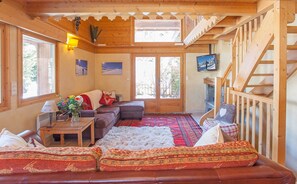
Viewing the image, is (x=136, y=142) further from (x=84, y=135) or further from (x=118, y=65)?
(x=118, y=65)

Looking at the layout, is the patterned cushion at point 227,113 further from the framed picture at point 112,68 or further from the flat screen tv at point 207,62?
the framed picture at point 112,68

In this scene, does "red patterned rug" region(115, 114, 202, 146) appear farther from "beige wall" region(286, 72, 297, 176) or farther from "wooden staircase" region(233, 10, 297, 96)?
"beige wall" region(286, 72, 297, 176)

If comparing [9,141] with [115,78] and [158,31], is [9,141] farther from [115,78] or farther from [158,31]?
[158,31]

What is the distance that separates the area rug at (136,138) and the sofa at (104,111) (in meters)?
0.21

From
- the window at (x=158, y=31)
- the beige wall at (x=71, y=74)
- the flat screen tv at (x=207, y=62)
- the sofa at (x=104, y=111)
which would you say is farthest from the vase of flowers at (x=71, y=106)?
the flat screen tv at (x=207, y=62)

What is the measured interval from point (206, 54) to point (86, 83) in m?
3.77

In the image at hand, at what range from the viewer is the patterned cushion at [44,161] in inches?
52.2

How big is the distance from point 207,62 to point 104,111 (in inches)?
134

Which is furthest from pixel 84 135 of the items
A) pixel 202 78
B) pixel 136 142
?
pixel 202 78

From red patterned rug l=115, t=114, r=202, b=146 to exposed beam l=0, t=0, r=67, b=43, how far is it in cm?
266

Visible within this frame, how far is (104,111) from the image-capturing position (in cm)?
554

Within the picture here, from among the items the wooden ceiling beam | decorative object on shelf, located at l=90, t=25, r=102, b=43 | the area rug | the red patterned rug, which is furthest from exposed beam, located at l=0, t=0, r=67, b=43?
the red patterned rug

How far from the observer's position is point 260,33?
3.03 metres

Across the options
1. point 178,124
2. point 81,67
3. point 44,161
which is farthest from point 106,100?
point 44,161
